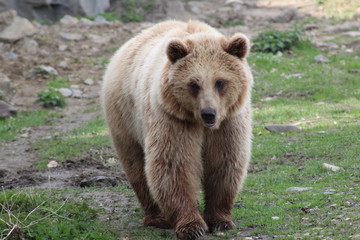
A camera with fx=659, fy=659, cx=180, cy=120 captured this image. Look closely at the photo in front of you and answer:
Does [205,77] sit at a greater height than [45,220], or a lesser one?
greater

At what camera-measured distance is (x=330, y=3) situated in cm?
1916

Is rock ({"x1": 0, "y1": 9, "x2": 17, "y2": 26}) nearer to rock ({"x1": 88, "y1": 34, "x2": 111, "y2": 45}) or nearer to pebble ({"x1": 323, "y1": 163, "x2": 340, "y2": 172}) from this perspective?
rock ({"x1": 88, "y1": 34, "x2": 111, "y2": 45})

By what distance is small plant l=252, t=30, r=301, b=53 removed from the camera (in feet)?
50.1

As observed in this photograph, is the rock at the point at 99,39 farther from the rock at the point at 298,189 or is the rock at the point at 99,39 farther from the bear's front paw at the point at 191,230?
the bear's front paw at the point at 191,230

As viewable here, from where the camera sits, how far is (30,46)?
16031mm

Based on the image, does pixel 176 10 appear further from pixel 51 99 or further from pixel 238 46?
pixel 238 46

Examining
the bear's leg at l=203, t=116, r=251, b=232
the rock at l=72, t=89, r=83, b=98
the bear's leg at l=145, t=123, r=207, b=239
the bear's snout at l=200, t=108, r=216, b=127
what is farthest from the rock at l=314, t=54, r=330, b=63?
the bear's snout at l=200, t=108, r=216, b=127

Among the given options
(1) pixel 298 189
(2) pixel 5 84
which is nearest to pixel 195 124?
(1) pixel 298 189

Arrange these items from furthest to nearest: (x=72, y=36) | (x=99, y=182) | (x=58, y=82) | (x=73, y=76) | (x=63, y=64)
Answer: (x=72, y=36)
(x=63, y=64)
(x=73, y=76)
(x=58, y=82)
(x=99, y=182)

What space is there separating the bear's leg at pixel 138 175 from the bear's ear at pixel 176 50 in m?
1.35

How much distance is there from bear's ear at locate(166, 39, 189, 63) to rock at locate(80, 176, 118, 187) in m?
2.82

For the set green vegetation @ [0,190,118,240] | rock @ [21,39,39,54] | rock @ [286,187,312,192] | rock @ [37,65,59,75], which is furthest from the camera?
rock @ [21,39,39,54]

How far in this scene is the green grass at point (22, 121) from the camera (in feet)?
38.0

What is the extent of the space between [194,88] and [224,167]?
876 millimetres
